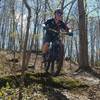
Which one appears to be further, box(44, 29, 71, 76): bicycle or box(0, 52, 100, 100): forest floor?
box(44, 29, 71, 76): bicycle

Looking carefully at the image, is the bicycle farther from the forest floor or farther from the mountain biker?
the forest floor

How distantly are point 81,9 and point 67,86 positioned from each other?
658 cm

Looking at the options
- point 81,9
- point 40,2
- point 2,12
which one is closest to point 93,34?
point 2,12

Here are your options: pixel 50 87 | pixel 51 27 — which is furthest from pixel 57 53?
pixel 50 87

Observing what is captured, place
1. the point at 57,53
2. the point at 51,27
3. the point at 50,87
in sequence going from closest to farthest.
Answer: the point at 50,87 → the point at 57,53 → the point at 51,27

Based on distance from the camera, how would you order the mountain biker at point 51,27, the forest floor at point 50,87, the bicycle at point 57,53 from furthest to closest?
the mountain biker at point 51,27 < the bicycle at point 57,53 < the forest floor at point 50,87

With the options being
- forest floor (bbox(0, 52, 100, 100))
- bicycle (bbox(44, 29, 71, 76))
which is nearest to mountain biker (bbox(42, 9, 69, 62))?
bicycle (bbox(44, 29, 71, 76))

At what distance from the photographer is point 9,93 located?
703 cm

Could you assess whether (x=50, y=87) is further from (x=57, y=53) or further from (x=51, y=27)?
(x=51, y=27)

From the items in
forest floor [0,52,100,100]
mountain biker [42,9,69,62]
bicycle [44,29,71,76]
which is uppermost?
mountain biker [42,9,69,62]

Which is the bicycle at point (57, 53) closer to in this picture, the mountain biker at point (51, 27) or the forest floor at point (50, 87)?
the mountain biker at point (51, 27)

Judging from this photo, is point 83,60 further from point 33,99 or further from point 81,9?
point 33,99

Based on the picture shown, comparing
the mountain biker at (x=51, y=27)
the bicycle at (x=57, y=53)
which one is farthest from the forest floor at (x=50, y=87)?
the mountain biker at (x=51, y=27)

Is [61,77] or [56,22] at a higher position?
[56,22]
